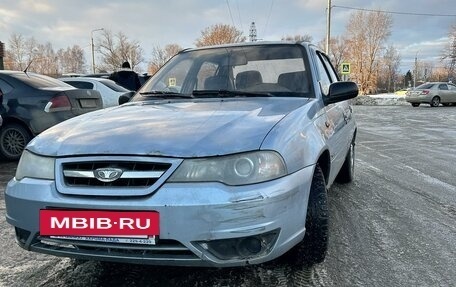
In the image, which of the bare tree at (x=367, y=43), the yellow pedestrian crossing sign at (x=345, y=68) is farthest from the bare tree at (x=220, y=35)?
the yellow pedestrian crossing sign at (x=345, y=68)

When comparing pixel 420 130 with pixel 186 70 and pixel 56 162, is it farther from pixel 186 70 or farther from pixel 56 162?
pixel 56 162

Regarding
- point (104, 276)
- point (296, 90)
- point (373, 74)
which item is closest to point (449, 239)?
point (296, 90)

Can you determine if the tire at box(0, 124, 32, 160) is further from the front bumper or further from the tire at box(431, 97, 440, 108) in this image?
the tire at box(431, 97, 440, 108)

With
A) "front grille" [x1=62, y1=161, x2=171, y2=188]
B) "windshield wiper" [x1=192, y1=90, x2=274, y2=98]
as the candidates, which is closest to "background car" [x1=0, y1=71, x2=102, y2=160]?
"windshield wiper" [x1=192, y1=90, x2=274, y2=98]

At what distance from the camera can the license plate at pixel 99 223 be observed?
2.00 meters

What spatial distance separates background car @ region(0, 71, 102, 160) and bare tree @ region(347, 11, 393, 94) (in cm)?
Answer: 4972

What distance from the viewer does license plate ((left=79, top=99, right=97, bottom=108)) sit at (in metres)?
6.77

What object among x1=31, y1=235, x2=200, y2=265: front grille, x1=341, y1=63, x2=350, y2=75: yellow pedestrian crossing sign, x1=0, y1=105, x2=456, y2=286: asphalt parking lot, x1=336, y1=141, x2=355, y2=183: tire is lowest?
x1=0, y1=105, x2=456, y2=286: asphalt parking lot

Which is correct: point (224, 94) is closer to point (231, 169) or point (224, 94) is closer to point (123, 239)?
point (231, 169)

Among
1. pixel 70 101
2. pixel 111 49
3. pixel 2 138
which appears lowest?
pixel 2 138

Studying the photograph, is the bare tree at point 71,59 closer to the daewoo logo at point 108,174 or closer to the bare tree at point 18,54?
the bare tree at point 18,54

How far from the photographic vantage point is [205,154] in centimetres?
210

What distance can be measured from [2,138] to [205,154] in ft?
17.6

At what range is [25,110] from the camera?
6.36 metres
